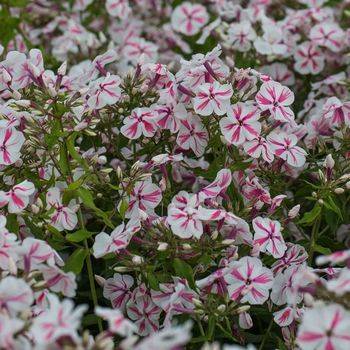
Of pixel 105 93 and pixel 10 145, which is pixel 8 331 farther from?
pixel 105 93

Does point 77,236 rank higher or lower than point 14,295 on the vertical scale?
lower

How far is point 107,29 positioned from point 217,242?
2670 mm

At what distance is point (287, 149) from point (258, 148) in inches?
7.0

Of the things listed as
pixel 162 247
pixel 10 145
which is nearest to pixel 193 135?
pixel 162 247

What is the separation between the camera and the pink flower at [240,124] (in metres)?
2.83

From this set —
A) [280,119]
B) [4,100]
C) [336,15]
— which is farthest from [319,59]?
[4,100]

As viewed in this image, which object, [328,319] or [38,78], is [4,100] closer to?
[38,78]

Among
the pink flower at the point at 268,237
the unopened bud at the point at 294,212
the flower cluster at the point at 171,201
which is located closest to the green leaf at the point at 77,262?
the flower cluster at the point at 171,201

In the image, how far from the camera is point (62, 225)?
2.80 metres

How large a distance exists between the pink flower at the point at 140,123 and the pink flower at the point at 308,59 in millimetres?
1468

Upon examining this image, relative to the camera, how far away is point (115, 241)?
263cm

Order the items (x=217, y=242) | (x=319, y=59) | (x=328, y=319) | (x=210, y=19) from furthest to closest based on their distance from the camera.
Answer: (x=210, y=19) < (x=319, y=59) < (x=217, y=242) < (x=328, y=319)

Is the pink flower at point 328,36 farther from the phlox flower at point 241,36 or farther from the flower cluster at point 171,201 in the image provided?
the flower cluster at point 171,201

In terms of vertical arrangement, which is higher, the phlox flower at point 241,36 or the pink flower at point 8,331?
the pink flower at point 8,331
